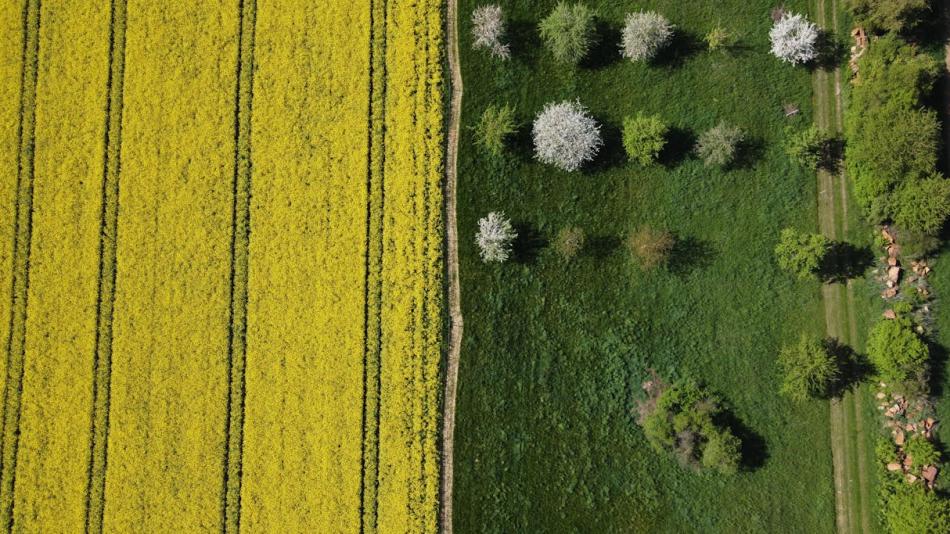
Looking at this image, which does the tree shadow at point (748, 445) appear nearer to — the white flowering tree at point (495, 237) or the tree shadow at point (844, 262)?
the tree shadow at point (844, 262)

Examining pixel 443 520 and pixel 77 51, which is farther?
pixel 77 51

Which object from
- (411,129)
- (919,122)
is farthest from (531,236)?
(919,122)

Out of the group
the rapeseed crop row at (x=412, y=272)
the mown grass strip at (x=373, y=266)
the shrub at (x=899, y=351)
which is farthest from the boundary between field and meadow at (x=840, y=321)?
the mown grass strip at (x=373, y=266)

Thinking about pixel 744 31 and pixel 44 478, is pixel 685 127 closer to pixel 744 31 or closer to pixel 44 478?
pixel 744 31

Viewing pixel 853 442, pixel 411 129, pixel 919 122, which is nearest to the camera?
pixel 919 122

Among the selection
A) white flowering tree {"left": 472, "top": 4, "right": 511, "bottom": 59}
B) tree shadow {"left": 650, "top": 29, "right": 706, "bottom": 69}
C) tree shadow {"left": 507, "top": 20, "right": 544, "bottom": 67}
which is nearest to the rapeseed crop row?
white flowering tree {"left": 472, "top": 4, "right": 511, "bottom": 59}

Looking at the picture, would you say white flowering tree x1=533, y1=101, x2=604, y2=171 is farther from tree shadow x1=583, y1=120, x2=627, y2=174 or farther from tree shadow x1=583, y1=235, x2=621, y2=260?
tree shadow x1=583, y1=235, x2=621, y2=260
